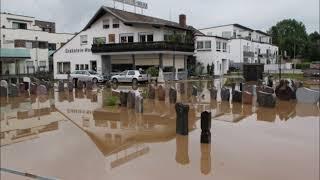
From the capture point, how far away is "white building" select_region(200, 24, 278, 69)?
5941cm

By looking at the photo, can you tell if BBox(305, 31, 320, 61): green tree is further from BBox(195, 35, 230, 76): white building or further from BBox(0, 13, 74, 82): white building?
BBox(0, 13, 74, 82): white building

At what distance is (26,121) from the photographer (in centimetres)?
1667

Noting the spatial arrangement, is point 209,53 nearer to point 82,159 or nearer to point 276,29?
point 82,159

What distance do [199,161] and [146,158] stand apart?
1.30 m

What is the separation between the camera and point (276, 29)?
97312mm

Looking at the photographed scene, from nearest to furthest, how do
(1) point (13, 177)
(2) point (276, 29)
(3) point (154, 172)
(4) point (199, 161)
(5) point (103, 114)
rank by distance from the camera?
(1) point (13, 177), (3) point (154, 172), (4) point (199, 161), (5) point (103, 114), (2) point (276, 29)

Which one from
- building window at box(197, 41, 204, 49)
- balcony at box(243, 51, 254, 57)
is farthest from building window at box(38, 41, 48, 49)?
balcony at box(243, 51, 254, 57)

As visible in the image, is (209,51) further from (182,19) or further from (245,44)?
A: (245,44)

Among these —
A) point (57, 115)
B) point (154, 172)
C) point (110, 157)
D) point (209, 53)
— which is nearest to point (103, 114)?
point (57, 115)

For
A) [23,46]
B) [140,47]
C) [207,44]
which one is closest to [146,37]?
[140,47]

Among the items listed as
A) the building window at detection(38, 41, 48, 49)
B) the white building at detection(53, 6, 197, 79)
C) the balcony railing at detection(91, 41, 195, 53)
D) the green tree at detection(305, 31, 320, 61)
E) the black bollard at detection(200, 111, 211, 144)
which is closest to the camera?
the black bollard at detection(200, 111, 211, 144)

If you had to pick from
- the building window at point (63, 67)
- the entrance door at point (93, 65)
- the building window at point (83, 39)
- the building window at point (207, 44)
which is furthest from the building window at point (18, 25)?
the building window at point (207, 44)

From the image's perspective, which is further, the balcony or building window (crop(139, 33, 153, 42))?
the balcony

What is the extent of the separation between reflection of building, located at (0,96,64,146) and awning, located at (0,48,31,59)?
22555 millimetres
